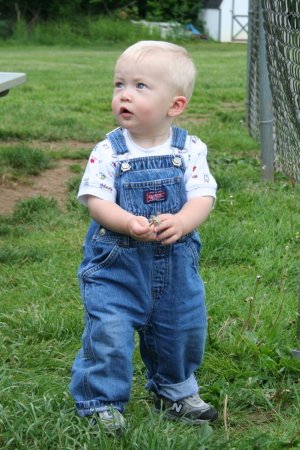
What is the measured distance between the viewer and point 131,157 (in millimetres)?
2186

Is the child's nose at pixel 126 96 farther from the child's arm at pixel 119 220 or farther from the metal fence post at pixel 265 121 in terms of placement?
the metal fence post at pixel 265 121

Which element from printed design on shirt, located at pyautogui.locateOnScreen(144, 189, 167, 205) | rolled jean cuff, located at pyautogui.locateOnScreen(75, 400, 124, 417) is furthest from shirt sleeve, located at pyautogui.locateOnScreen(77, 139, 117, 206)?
rolled jean cuff, located at pyautogui.locateOnScreen(75, 400, 124, 417)

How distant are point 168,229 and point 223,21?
2860 centimetres

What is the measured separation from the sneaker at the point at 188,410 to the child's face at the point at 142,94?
0.91 m

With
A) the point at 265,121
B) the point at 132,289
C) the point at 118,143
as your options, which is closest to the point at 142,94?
→ the point at 118,143

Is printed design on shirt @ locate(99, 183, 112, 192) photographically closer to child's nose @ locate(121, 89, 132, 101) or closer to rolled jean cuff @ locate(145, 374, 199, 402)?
child's nose @ locate(121, 89, 132, 101)

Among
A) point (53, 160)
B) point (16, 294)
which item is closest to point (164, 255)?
point (16, 294)

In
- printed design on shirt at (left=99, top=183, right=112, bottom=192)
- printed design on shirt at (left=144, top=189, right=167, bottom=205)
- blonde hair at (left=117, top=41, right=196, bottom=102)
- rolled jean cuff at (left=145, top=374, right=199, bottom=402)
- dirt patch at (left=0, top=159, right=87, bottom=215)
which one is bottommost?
dirt patch at (left=0, top=159, right=87, bottom=215)

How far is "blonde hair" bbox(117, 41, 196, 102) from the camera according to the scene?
2168mm

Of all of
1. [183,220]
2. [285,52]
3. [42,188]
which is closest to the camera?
[183,220]

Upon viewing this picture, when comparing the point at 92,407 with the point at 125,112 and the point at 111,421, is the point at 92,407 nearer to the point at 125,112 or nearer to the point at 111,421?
the point at 111,421

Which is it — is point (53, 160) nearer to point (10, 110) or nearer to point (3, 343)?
point (10, 110)

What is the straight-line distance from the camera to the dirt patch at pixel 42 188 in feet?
16.4

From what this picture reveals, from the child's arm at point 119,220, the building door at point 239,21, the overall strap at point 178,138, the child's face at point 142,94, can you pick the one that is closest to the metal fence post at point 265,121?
the overall strap at point 178,138
